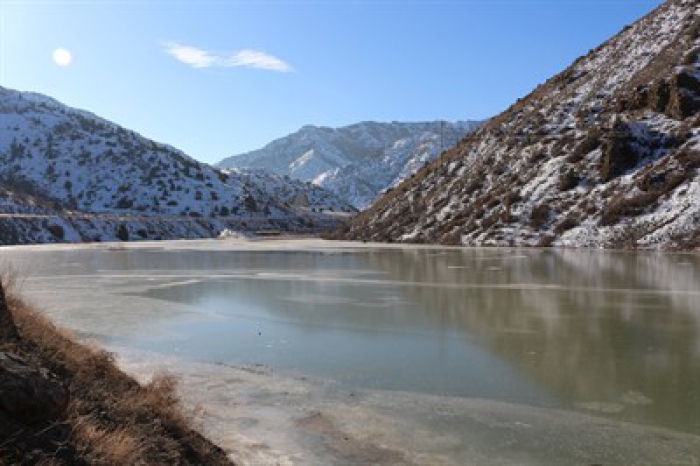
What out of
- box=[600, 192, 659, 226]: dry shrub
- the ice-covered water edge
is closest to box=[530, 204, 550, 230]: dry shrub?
box=[600, 192, 659, 226]: dry shrub

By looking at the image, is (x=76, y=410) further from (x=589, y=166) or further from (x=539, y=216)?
(x=589, y=166)

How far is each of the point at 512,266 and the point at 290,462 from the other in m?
27.6

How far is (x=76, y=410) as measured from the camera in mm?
6113

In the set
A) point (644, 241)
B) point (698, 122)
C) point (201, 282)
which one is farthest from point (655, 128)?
point (201, 282)

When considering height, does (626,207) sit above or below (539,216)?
above

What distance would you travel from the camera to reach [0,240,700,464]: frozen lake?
33.8ft

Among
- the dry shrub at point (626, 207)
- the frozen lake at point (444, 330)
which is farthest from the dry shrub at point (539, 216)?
the frozen lake at point (444, 330)

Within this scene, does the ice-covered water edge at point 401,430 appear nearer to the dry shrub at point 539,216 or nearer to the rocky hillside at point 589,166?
the rocky hillside at point 589,166

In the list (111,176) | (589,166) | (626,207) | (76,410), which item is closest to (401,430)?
(76,410)

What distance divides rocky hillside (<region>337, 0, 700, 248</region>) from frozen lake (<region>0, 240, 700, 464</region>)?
16688mm

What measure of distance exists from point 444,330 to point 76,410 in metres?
11.1

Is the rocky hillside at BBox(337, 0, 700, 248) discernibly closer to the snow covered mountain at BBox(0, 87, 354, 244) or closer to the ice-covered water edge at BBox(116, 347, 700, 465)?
the ice-covered water edge at BBox(116, 347, 700, 465)

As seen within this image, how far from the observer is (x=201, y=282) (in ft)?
94.4

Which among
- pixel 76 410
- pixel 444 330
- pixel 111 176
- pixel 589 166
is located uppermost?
pixel 111 176
